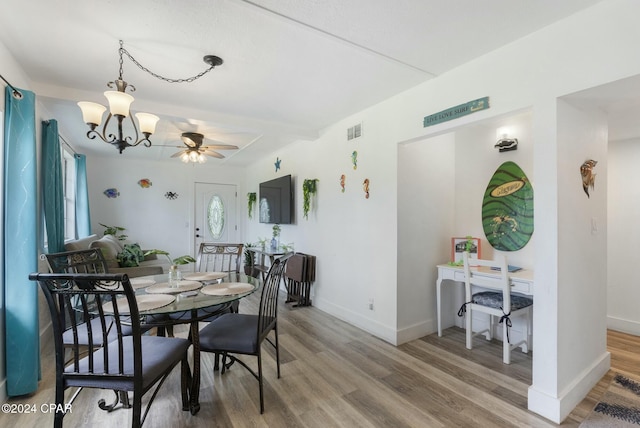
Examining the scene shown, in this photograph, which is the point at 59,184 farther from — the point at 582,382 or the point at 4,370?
the point at 582,382

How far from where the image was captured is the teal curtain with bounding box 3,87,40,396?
208cm

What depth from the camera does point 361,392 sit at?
2.21 metres

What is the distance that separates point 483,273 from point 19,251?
3.71 m

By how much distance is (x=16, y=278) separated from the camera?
2096 mm

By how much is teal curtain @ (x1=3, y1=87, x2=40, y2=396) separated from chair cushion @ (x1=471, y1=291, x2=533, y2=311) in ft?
11.9

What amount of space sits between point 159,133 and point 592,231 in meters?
4.87

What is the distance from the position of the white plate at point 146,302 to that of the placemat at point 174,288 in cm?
13

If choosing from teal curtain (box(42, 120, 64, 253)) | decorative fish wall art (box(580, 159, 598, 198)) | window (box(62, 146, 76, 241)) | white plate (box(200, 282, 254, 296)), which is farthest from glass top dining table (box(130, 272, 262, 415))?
window (box(62, 146, 76, 241))

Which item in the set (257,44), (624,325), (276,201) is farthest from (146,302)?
(624,325)

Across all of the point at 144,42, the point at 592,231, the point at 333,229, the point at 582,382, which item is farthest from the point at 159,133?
the point at 582,382

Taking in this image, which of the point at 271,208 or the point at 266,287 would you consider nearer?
the point at 266,287

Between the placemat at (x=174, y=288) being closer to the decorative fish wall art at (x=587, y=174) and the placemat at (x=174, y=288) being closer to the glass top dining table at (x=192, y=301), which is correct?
the glass top dining table at (x=192, y=301)

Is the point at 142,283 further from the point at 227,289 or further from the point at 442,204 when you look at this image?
the point at 442,204

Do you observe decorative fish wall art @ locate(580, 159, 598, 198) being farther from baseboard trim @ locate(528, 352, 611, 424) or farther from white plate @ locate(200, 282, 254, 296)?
white plate @ locate(200, 282, 254, 296)
